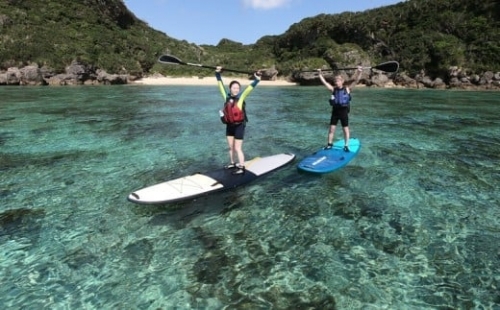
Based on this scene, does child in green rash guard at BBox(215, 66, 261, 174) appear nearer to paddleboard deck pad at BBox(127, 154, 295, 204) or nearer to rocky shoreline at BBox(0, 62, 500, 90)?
paddleboard deck pad at BBox(127, 154, 295, 204)

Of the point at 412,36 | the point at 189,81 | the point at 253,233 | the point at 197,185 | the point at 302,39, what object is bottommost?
the point at 253,233

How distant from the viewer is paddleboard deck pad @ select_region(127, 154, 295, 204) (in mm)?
7863

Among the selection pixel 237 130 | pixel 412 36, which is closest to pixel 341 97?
pixel 237 130

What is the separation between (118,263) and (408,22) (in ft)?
257

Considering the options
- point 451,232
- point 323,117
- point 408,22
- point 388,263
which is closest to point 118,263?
point 388,263

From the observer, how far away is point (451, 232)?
22.4 feet

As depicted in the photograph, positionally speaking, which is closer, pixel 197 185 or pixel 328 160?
pixel 197 185

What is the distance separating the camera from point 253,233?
682 cm

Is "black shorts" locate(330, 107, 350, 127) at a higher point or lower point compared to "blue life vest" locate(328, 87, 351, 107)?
lower

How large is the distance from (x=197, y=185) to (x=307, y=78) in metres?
60.7

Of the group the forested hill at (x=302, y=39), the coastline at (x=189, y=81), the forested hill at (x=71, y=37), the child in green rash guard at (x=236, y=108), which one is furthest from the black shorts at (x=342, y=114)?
the forested hill at (x=71, y=37)

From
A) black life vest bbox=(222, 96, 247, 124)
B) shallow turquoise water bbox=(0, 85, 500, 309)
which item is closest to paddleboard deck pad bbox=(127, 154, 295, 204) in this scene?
shallow turquoise water bbox=(0, 85, 500, 309)

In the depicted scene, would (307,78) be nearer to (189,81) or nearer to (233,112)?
(189,81)

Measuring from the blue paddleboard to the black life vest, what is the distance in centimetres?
254
